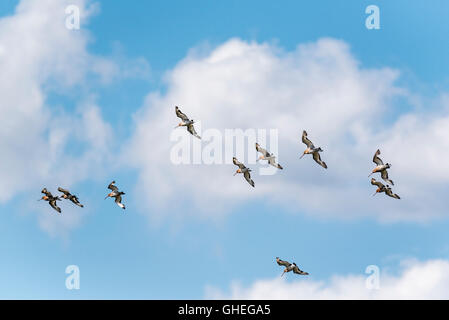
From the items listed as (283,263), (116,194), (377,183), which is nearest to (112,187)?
(116,194)

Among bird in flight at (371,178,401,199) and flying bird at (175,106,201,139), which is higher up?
flying bird at (175,106,201,139)

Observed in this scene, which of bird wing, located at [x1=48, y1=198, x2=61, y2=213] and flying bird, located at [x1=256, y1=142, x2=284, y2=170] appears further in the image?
bird wing, located at [x1=48, y1=198, x2=61, y2=213]

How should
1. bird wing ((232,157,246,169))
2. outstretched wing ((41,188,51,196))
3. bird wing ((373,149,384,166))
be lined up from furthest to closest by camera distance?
1. outstretched wing ((41,188,51,196))
2. bird wing ((232,157,246,169))
3. bird wing ((373,149,384,166))

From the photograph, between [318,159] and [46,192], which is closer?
[318,159]

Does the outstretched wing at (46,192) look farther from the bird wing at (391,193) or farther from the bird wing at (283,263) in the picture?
the bird wing at (391,193)

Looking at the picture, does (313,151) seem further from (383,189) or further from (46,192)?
(46,192)

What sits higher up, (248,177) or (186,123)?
(186,123)

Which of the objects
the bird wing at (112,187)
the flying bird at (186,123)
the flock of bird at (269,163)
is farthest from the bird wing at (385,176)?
the bird wing at (112,187)

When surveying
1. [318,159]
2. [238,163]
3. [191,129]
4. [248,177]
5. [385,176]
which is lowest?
[385,176]

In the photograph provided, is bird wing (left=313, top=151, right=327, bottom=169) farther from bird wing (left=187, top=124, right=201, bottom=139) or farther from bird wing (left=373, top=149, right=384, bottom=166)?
bird wing (left=187, top=124, right=201, bottom=139)

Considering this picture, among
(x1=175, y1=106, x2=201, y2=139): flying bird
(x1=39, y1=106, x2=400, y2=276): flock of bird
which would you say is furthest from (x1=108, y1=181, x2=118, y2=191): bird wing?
(x1=175, y1=106, x2=201, y2=139): flying bird

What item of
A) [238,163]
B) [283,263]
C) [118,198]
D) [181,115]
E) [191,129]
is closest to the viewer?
[283,263]
